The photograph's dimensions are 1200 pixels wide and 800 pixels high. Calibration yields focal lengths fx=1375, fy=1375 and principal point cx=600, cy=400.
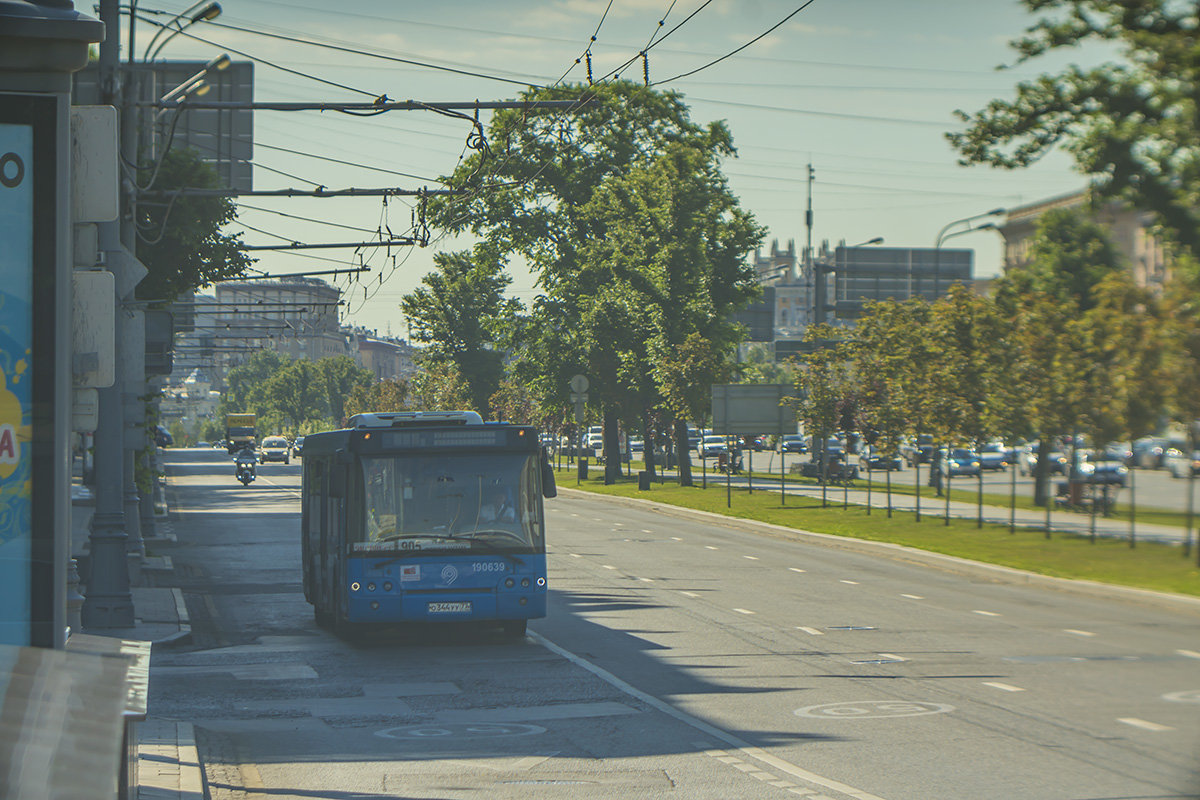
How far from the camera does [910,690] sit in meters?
11.7

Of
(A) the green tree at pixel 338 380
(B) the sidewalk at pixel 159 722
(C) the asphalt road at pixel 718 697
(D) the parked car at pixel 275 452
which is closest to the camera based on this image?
(C) the asphalt road at pixel 718 697

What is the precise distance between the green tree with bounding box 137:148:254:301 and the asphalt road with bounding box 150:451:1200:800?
509 inches

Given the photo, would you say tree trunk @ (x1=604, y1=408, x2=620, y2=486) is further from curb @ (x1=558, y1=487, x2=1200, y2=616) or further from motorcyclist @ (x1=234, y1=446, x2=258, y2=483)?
motorcyclist @ (x1=234, y1=446, x2=258, y2=483)

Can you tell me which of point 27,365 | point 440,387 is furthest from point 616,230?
point 27,365

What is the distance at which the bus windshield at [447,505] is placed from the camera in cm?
1558

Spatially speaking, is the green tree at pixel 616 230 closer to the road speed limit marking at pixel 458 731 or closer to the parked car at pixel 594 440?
the road speed limit marking at pixel 458 731

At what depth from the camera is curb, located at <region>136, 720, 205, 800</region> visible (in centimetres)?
810

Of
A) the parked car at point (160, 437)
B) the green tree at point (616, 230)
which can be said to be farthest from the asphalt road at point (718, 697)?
the green tree at point (616, 230)

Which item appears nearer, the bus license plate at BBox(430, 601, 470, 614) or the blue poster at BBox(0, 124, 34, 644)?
the blue poster at BBox(0, 124, 34, 644)

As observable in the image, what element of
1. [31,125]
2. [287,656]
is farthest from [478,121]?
[31,125]

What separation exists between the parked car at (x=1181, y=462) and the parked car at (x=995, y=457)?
669mm

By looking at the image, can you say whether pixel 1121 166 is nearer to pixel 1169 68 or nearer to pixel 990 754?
pixel 1169 68

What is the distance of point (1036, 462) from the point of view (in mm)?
2307

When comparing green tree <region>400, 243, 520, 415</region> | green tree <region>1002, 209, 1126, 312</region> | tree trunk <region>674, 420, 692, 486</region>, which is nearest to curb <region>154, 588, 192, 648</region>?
green tree <region>1002, 209, 1126, 312</region>
